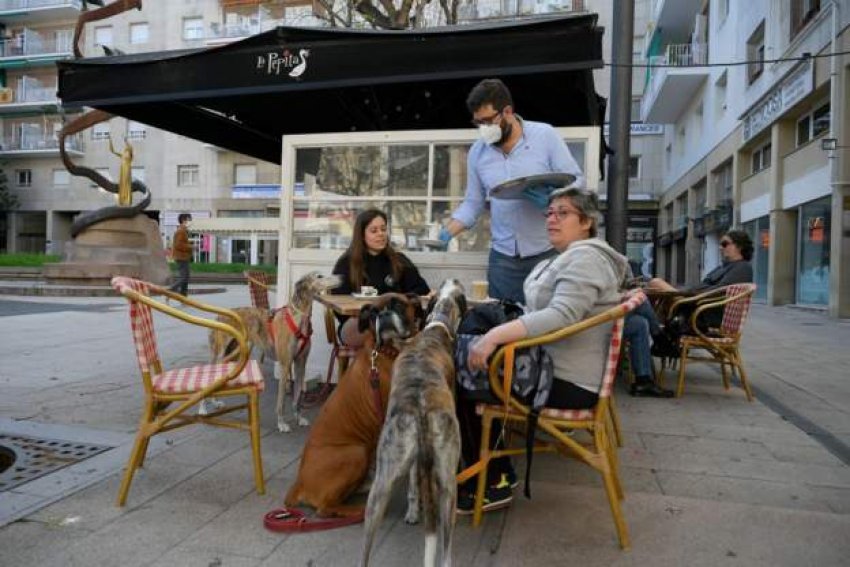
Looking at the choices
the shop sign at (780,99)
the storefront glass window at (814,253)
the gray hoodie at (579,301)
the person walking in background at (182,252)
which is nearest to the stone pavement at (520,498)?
the gray hoodie at (579,301)

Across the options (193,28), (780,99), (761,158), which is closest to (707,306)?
(780,99)

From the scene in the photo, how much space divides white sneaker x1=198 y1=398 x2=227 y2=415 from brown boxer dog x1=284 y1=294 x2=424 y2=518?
208 centimetres

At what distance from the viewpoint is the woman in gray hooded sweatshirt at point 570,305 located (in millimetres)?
2564

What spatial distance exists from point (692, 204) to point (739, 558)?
27.0m

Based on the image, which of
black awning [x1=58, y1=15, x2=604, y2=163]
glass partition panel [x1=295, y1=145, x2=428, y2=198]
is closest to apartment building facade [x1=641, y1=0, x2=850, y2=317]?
black awning [x1=58, y1=15, x2=604, y2=163]

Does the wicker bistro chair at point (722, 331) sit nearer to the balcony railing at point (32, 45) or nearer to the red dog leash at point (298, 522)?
the red dog leash at point (298, 522)

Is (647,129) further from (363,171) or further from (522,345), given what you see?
(522,345)

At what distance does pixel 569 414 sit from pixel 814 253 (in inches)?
594

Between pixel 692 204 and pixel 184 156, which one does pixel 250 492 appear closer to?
pixel 692 204

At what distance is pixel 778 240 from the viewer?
16.8m

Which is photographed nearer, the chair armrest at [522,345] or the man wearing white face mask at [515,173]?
the chair armrest at [522,345]

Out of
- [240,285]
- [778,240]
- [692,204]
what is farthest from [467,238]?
[692,204]

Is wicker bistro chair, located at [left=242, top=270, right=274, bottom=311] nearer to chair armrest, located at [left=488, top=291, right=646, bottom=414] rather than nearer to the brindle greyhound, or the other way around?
chair armrest, located at [left=488, top=291, right=646, bottom=414]

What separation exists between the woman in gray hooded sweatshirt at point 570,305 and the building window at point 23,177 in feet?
156
